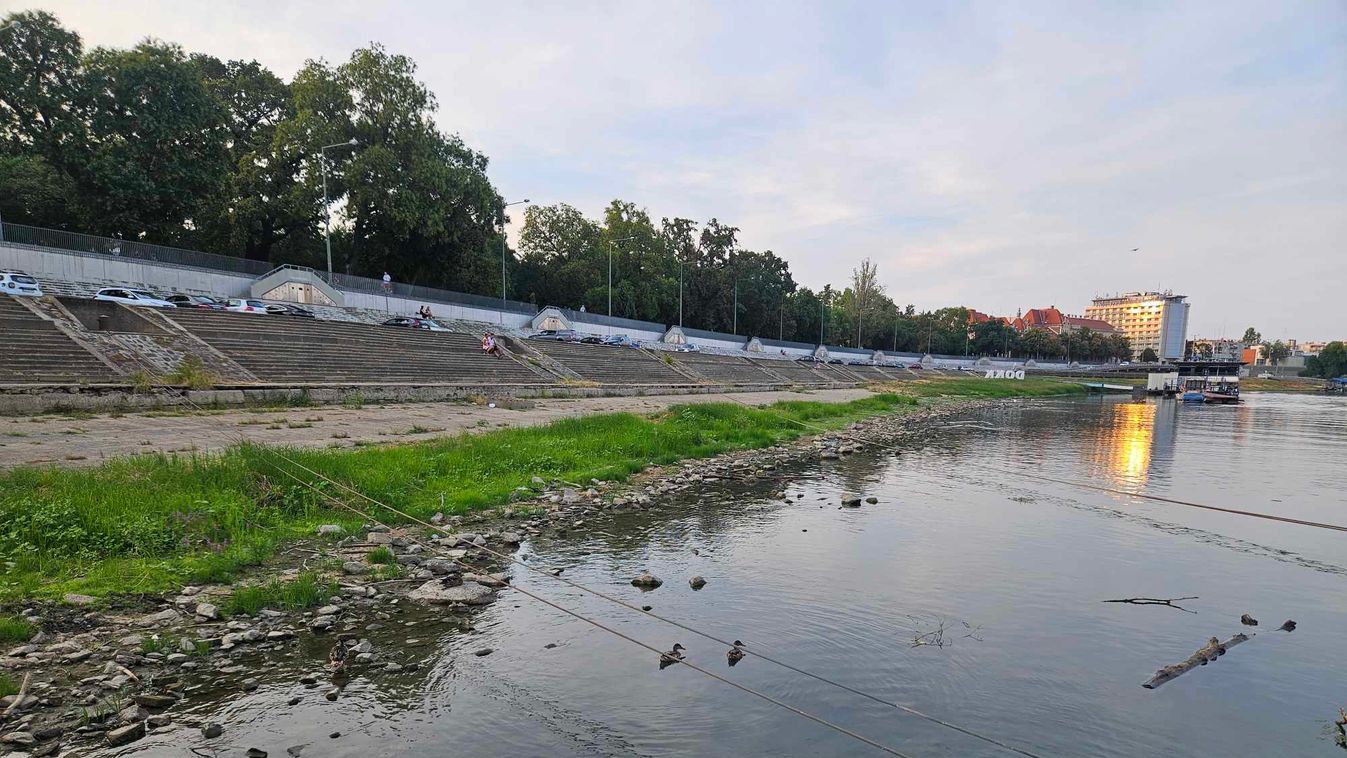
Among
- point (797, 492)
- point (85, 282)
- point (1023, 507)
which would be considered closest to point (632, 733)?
point (797, 492)

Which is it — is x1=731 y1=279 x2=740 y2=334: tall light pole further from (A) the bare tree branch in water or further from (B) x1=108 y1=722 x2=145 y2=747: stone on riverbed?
(B) x1=108 y1=722 x2=145 y2=747: stone on riverbed

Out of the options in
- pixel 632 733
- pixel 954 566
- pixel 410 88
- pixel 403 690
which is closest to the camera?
pixel 632 733

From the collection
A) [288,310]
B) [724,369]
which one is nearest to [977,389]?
[724,369]

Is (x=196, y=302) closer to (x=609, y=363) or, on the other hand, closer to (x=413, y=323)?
(x=413, y=323)

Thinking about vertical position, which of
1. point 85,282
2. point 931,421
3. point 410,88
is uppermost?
point 410,88

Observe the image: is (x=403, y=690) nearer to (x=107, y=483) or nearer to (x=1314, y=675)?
(x=107, y=483)

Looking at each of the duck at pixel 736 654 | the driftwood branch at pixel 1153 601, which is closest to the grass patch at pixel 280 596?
the duck at pixel 736 654

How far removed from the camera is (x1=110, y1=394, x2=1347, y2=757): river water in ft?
18.0

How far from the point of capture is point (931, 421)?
38.4 metres

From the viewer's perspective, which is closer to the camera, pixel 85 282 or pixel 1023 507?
pixel 1023 507

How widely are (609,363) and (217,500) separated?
1704 inches

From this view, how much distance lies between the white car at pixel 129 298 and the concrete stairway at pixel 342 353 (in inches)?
56.7

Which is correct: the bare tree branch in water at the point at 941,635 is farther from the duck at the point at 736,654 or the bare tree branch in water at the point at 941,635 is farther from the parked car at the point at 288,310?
the parked car at the point at 288,310

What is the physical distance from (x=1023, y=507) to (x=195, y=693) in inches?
622
